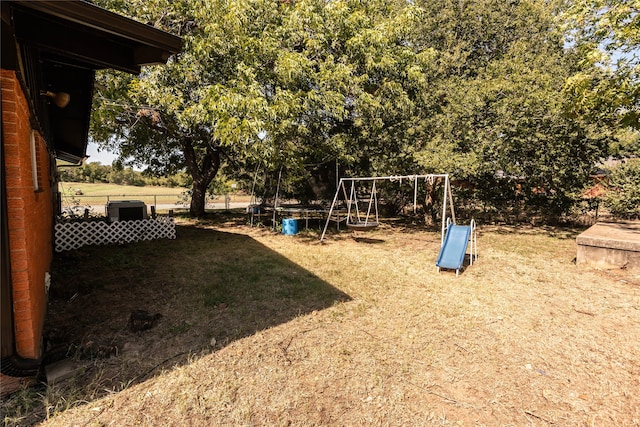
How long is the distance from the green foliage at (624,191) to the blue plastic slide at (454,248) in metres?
11.6

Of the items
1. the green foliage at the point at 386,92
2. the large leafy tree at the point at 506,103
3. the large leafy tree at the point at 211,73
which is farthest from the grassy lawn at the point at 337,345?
the large leafy tree at the point at 506,103

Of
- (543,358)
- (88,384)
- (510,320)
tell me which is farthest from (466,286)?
(88,384)

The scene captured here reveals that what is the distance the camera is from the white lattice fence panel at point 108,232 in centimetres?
813

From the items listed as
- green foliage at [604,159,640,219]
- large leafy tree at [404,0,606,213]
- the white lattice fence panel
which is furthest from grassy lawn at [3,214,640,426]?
green foliage at [604,159,640,219]

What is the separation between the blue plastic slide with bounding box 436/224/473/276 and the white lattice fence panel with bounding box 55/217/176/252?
26.7ft

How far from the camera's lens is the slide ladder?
699 cm

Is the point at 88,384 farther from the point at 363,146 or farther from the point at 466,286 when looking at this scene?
the point at 363,146

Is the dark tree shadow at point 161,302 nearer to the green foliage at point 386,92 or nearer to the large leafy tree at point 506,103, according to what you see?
the green foliage at point 386,92

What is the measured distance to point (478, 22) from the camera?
13.5 meters

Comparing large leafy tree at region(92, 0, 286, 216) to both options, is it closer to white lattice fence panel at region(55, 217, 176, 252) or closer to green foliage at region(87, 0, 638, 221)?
green foliage at region(87, 0, 638, 221)

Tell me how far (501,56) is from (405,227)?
8.43 metres

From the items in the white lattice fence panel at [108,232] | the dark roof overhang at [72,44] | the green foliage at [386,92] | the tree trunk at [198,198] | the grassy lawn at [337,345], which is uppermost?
the green foliage at [386,92]

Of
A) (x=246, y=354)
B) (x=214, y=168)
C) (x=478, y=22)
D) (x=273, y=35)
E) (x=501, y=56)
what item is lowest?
(x=246, y=354)

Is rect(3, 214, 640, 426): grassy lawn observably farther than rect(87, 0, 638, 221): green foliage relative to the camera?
No
